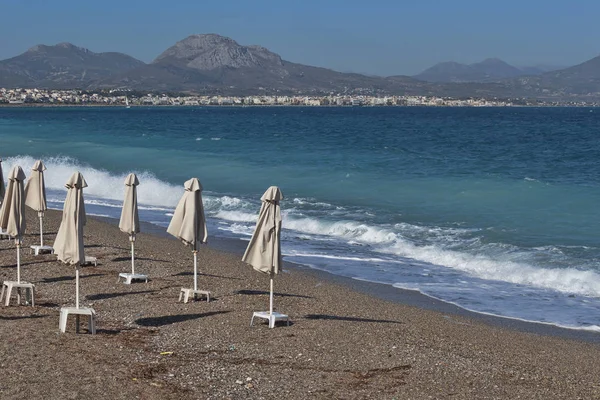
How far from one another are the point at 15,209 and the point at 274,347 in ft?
18.0

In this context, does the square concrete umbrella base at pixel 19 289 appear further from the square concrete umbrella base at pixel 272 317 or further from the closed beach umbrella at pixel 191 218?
the square concrete umbrella base at pixel 272 317

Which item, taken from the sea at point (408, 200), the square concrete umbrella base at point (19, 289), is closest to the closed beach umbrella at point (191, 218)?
the square concrete umbrella base at point (19, 289)

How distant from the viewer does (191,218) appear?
1543 cm

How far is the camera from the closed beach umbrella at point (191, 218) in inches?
603

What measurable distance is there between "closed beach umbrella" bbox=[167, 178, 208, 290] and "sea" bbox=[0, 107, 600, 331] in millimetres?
4588

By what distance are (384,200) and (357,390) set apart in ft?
78.9

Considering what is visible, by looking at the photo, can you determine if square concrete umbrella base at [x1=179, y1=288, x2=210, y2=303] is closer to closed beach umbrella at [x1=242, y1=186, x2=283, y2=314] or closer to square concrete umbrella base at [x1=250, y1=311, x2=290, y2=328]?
square concrete umbrella base at [x1=250, y1=311, x2=290, y2=328]

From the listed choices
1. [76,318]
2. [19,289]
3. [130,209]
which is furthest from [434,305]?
[19,289]

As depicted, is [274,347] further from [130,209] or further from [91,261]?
[91,261]

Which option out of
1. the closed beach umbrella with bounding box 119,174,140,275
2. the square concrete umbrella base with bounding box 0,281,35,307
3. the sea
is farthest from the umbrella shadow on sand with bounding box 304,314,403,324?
the closed beach umbrella with bounding box 119,174,140,275

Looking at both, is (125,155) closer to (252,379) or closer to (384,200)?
(384,200)

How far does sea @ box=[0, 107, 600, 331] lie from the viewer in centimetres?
1906

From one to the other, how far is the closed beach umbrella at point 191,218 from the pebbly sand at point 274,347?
1.11m

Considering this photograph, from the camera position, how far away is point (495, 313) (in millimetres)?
15812
